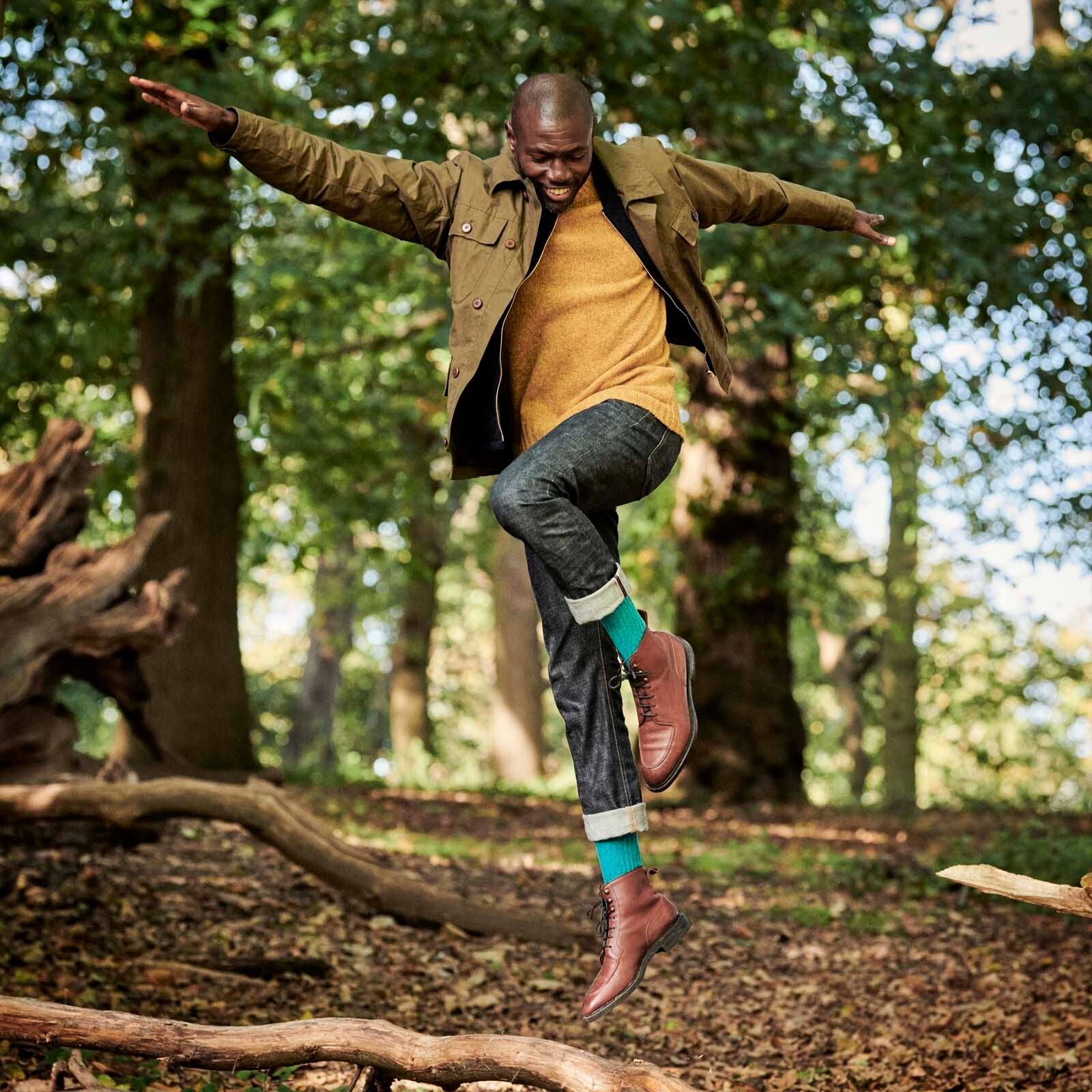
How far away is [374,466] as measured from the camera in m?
12.8

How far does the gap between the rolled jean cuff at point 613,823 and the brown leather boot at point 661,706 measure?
0.39ft

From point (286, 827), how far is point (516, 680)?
34.2ft

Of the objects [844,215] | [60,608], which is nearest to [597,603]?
[844,215]

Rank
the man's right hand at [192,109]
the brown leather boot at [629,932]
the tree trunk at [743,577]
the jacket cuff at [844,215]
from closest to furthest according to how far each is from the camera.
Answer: the man's right hand at [192,109] < the brown leather boot at [629,932] < the jacket cuff at [844,215] < the tree trunk at [743,577]

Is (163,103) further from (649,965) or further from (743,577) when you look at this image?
(743,577)

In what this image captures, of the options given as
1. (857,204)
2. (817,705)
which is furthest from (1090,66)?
(817,705)

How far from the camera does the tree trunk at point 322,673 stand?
20.1 metres

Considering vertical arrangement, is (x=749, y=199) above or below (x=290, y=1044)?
above

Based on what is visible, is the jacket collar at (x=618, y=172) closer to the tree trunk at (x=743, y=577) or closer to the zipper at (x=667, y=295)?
the zipper at (x=667, y=295)

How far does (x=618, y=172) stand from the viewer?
12.5ft

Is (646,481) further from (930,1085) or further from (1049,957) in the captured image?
(1049,957)

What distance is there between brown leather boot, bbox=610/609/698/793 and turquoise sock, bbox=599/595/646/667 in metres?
0.02

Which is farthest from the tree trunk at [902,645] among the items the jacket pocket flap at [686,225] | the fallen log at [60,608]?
the jacket pocket flap at [686,225]

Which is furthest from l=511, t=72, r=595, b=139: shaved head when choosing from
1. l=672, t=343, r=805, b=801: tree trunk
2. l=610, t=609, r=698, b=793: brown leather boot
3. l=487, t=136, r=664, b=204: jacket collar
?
l=672, t=343, r=805, b=801: tree trunk
